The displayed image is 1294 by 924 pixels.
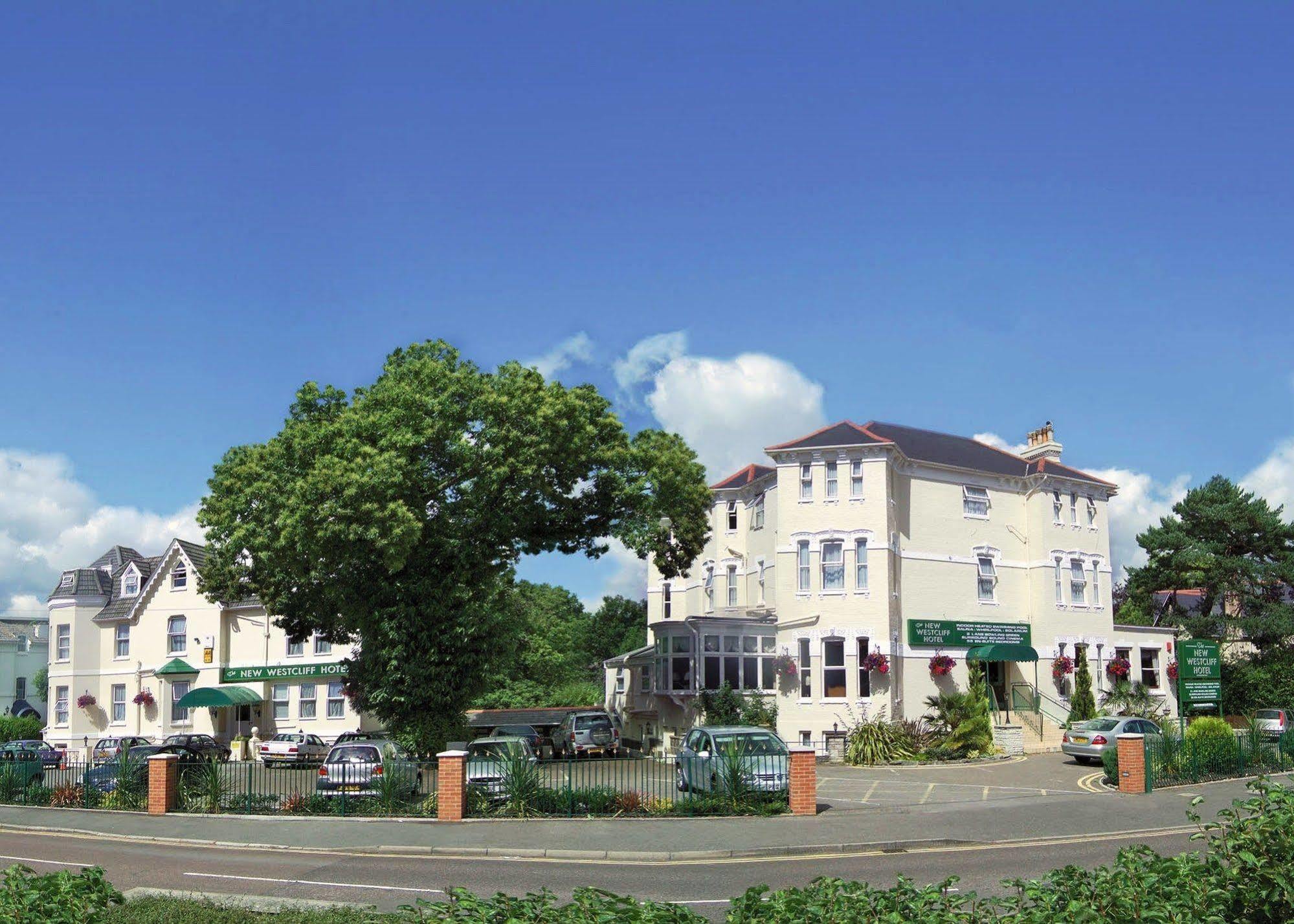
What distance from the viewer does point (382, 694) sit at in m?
31.7

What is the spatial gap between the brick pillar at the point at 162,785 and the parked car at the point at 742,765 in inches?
450

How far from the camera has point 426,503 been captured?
3219cm

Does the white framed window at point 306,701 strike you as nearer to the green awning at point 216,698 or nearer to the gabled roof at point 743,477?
the green awning at point 216,698

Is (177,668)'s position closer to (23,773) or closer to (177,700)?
(177,700)

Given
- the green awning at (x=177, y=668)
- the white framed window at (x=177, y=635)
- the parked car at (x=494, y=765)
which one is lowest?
the parked car at (x=494, y=765)

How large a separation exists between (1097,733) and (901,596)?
28.3 ft

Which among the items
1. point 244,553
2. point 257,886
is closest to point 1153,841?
point 257,886

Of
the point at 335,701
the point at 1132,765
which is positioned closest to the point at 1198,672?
the point at 1132,765

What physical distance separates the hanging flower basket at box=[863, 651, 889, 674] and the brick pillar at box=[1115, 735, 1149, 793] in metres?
12.3

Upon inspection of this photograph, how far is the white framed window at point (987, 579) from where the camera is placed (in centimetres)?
4312

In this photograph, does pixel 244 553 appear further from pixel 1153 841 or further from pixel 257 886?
pixel 1153 841

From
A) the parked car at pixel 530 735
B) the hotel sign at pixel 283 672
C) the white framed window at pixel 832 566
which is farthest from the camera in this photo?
the hotel sign at pixel 283 672

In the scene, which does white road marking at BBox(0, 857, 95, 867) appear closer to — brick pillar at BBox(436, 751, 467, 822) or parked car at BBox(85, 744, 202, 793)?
brick pillar at BBox(436, 751, 467, 822)

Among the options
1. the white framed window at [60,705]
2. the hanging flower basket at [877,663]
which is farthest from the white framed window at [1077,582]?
the white framed window at [60,705]
